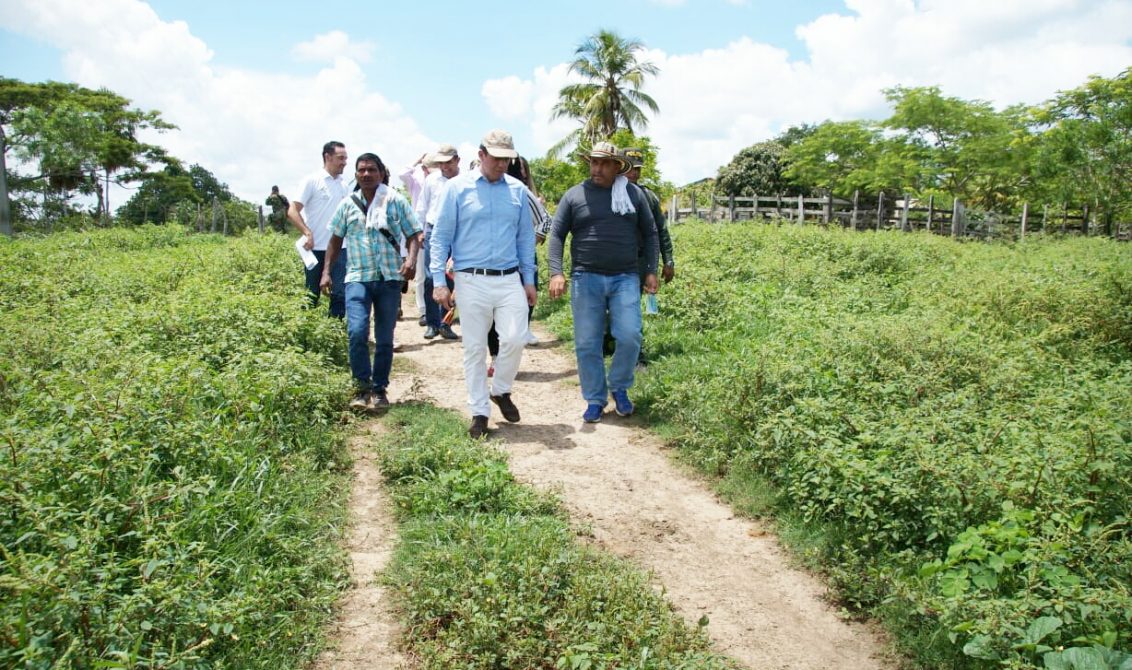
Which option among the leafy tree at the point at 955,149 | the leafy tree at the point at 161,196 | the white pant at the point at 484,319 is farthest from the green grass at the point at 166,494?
the leafy tree at the point at 161,196

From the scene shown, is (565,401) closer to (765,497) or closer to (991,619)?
(765,497)

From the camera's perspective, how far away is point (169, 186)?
47.8m

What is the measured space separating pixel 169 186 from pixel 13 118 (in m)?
12.9

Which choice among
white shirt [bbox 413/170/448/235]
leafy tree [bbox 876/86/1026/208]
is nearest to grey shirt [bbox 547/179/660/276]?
white shirt [bbox 413/170/448/235]

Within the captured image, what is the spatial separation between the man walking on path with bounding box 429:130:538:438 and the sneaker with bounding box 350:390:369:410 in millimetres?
964

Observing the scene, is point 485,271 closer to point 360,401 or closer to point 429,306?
point 360,401

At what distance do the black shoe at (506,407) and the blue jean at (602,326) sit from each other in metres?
0.61

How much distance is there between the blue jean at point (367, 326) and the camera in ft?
19.4

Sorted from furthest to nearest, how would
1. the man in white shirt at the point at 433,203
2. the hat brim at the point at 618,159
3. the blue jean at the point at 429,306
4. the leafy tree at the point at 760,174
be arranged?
the leafy tree at the point at 760,174 < the blue jean at the point at 429,306 < the man in white shirt at the point at 433,203 < the hat brim at the point at 618,159

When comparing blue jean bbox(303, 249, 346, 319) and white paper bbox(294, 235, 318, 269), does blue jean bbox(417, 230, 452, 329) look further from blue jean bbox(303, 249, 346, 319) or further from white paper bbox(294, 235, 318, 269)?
white paper bbox(294, 235, 318, 269)

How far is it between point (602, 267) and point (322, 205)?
10.4 ft

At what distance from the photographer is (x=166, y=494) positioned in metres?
3.12

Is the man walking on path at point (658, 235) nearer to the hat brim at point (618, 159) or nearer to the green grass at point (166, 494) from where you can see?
the hat brim at point (618, 159)

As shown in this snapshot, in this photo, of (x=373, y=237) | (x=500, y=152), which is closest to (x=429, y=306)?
(x=373, y=237)
